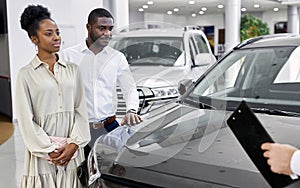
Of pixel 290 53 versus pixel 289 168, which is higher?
pixel 290 53

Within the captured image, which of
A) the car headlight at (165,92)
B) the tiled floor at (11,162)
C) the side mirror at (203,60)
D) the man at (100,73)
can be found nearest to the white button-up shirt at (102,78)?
the man at (100,73)

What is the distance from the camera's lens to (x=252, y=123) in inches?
50.6

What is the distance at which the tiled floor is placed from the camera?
3.79 meters

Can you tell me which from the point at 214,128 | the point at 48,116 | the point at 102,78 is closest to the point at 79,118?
the point at 48,116

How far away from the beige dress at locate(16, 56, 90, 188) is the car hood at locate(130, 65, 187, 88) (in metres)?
1.81

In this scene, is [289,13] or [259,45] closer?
A: [259,45]

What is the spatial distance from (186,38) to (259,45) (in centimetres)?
270

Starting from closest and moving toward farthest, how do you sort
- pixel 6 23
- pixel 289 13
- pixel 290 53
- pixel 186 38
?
pixel 290 53 < pixel 186 38 < pixel 6 23 < pixel 289 13

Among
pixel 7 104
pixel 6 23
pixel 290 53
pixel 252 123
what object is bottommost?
pixel 7 104

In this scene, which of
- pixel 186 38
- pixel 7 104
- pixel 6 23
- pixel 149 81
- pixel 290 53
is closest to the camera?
pixel 290 53

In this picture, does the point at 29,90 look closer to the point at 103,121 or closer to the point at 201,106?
the point at 103,121

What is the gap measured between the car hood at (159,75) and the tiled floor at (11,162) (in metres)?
1.64

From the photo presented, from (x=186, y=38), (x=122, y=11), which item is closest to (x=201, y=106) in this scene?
(x=186, y=38)

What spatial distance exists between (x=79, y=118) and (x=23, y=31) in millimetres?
5296
